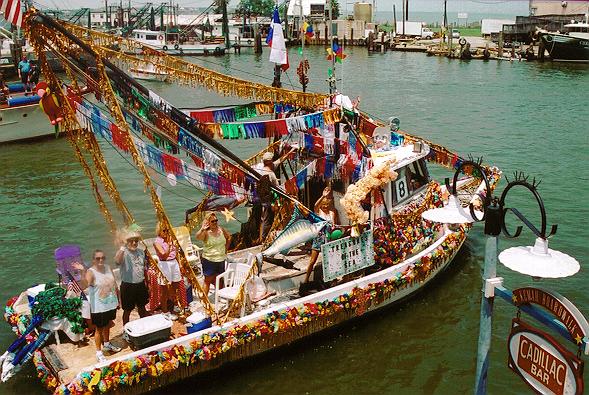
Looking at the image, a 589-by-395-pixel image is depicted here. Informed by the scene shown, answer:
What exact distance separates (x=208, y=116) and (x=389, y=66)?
175 feet

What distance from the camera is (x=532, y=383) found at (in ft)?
18.1

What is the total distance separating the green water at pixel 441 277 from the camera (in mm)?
9969

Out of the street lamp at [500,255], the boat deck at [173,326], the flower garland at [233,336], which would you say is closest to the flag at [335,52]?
the boat deck at [173,326]

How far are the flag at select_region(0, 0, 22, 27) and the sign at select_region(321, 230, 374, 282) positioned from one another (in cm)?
559

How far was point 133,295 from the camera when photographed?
9.22m

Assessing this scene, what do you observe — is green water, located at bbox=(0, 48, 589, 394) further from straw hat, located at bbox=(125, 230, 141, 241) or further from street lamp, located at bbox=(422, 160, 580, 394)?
street lamp, located at bbox=(422, 160, 580, 394)

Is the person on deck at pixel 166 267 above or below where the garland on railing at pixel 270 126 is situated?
below

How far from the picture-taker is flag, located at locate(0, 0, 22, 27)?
8.26m

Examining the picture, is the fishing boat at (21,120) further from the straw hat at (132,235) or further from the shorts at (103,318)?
the shorts at (103,318)

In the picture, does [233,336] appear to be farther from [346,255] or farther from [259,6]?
[259,6]

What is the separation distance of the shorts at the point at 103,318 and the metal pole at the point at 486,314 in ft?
16.5

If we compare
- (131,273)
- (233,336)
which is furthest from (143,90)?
(233,336)

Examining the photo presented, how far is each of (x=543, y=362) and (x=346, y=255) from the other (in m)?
5.34

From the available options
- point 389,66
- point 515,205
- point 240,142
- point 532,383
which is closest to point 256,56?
point 389,66
